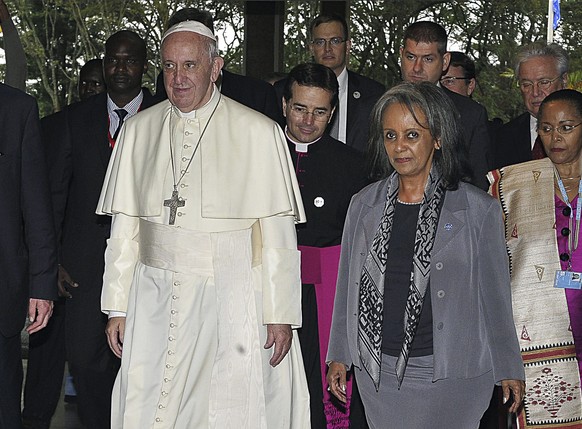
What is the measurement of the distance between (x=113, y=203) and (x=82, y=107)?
5.98ft

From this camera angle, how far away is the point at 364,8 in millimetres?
10766

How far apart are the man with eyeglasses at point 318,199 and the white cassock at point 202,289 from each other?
2.25 ft

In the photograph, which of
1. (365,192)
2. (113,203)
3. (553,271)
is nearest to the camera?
(365,192)

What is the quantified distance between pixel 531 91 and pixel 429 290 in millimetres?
2459

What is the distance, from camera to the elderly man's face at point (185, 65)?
16.7ft

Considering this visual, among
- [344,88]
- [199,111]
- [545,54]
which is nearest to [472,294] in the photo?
[199,111]

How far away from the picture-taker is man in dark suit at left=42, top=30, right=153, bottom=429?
22.1 feet

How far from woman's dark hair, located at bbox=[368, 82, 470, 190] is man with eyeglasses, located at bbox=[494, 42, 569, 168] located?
1.91 meters

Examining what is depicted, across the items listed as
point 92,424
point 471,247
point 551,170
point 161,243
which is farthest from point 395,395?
point 92,424

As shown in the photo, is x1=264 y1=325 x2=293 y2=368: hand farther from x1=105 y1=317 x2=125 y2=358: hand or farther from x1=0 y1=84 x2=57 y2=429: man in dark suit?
x1=0 y1=84 x2=57 y2=429: man in dark suit

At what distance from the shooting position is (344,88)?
Answer: 23.5 ft

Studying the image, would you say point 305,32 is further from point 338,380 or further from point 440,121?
point 338,380

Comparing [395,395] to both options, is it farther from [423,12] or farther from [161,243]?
[423,12]

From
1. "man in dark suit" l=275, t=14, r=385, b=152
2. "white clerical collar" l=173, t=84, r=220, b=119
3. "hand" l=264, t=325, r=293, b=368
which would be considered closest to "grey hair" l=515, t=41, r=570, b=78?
"man in dark suit" l=275, t=14, r=385, b=152
